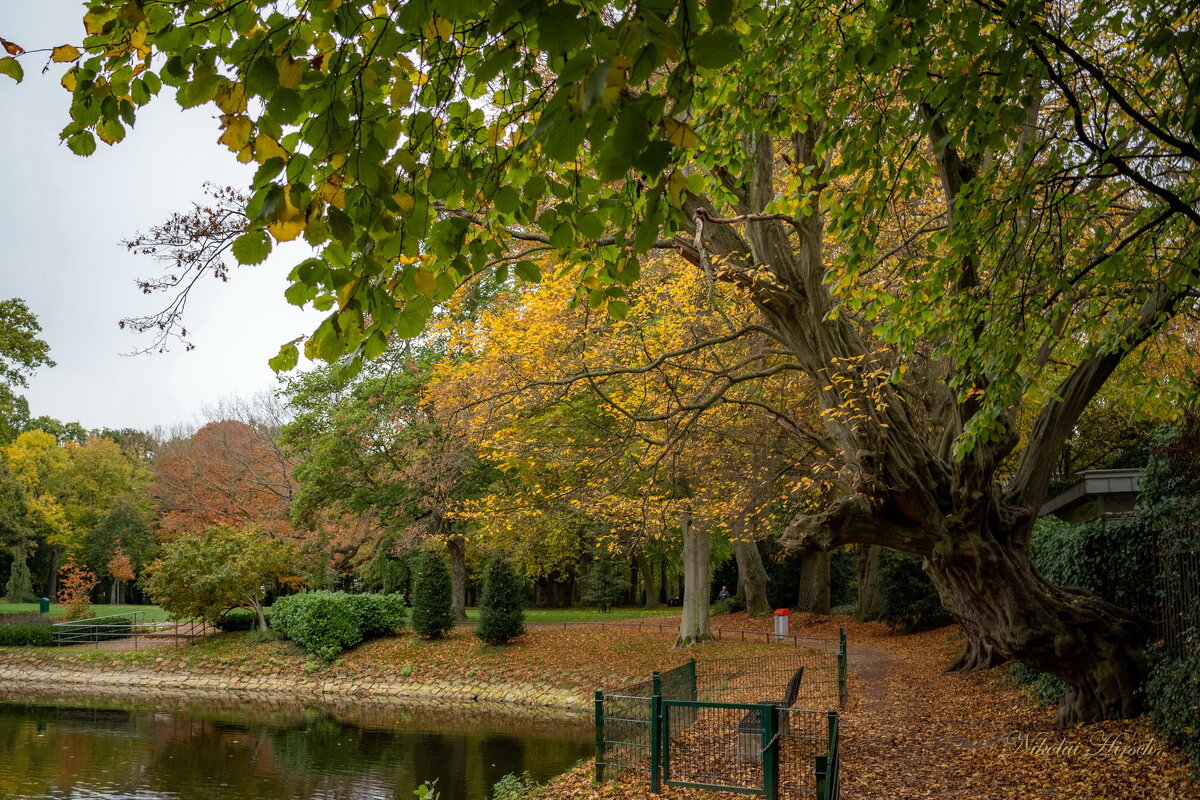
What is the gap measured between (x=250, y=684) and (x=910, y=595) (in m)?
18.3

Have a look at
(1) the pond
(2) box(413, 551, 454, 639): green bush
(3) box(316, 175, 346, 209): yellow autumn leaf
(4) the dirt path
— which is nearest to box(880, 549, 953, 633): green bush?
(4) the dirt path

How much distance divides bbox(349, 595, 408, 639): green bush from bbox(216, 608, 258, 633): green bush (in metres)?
4.79

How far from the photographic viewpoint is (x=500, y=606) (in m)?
23.8

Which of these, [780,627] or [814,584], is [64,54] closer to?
[780,627]

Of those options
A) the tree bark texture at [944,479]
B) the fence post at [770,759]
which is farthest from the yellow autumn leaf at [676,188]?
the fence post at [770,759]

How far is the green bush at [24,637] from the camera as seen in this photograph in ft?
92.1

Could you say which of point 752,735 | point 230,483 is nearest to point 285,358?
point 752,735

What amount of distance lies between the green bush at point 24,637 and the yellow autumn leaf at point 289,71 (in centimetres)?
3162

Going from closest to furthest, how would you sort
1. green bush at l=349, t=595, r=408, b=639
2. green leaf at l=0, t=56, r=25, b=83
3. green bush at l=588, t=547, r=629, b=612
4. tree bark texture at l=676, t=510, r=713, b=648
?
green leaf at l=0, t=56, r=25, b=83
tree bark texture at l=676, t=510, r=713, b=648
green bush at l=349, t=595, r=408, b=639
green bush at l=588, t=547, r=629, b=612

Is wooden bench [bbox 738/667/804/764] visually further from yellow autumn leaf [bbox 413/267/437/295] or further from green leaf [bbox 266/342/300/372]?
yellow autumn leaf [bbox 413/267/437/295]

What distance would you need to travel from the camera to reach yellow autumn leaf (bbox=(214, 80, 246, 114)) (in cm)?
292

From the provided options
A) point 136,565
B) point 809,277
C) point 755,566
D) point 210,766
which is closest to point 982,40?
point 809,277

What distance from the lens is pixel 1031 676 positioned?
12.4 metres

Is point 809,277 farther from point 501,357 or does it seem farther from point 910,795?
point 501,357
